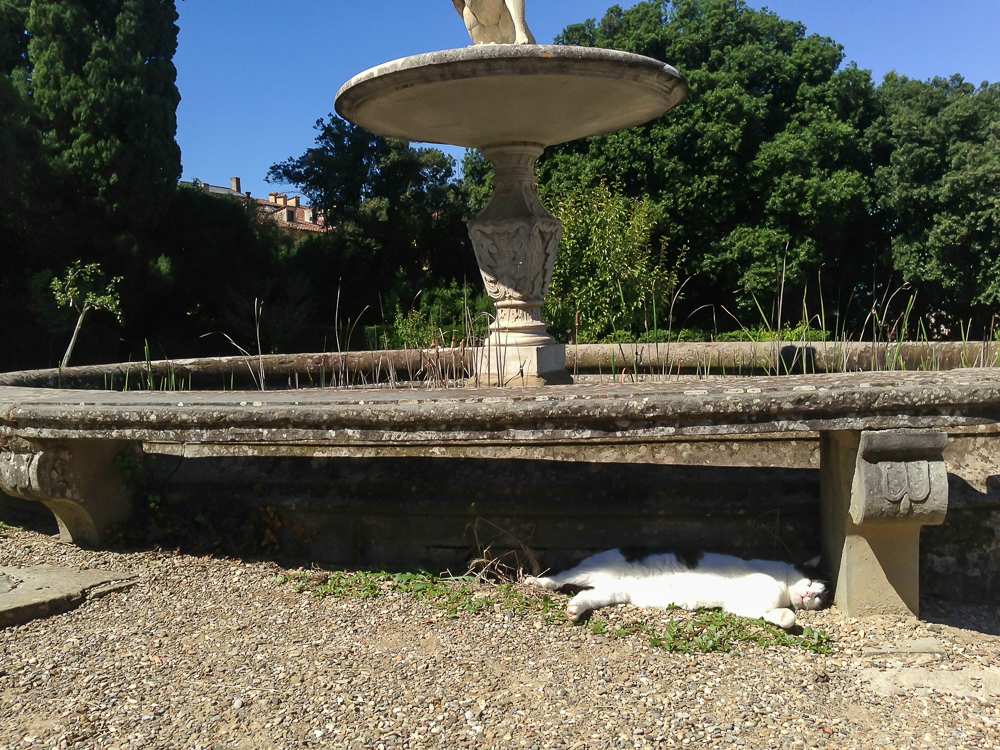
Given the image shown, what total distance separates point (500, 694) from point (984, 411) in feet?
5.85

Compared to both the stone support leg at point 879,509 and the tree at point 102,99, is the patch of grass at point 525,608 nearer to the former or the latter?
the stone support leg at point 879,509

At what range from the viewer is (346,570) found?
325cm

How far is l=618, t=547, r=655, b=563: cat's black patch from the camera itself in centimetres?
301

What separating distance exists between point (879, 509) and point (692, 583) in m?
0.72

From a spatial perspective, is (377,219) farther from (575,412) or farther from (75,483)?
(575,412)

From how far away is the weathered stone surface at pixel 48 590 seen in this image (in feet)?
9.52

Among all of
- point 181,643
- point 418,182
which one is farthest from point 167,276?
point 181,643

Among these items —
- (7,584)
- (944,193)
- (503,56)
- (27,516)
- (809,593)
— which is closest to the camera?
(809,593)

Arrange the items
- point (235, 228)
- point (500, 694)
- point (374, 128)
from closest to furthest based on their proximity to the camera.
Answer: point (500, 694) < point (374, 128) < point (235, 228)

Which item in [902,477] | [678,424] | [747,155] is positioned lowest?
A: [902,477]

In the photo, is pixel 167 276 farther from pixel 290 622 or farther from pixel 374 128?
pixel 290 622

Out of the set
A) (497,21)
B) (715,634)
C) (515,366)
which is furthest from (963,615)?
(497,21)

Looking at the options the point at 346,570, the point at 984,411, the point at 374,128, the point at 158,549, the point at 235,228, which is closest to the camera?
the point at 984,411

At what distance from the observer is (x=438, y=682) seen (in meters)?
2.36
